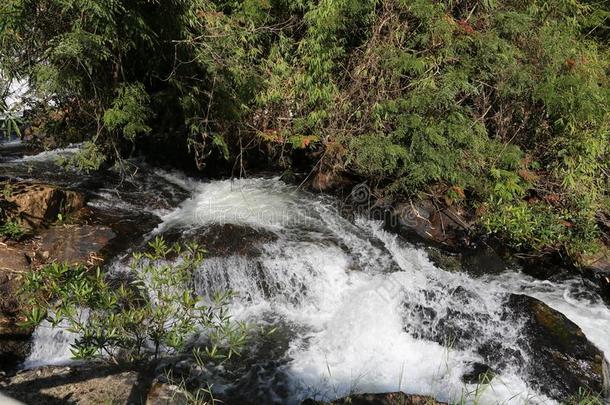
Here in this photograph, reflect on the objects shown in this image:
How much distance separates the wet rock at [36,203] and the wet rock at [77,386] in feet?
6.71

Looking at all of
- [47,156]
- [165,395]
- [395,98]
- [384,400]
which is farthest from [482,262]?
[47,156]

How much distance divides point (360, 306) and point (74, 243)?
10.4 feet

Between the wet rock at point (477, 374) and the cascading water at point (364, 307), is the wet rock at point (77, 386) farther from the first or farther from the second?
the wet rock at point (477, 374)

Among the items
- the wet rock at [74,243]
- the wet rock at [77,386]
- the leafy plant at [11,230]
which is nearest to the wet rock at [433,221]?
the wet rock at [74,243]

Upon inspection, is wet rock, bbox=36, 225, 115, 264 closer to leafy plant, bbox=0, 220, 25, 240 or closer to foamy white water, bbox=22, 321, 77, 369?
leafy plant, bbox=0, 220, 25, 240

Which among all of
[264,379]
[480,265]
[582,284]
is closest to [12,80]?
[264,379]

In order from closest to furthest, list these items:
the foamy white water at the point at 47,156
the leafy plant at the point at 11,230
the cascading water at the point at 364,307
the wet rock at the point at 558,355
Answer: the wet rock at the point at 558,355 → the cascading water at the point at 364,307 → the leafy plant at the point at 11,230 → the foamy white water at the point at 47,156

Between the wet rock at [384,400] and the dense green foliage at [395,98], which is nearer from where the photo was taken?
the wet rock at [384,400]

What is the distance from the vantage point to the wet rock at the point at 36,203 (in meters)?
5.15

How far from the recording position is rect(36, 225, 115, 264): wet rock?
4906 mm

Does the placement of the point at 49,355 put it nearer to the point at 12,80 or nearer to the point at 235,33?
the point at 12,80

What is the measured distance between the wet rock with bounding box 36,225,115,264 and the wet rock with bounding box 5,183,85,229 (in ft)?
0.56

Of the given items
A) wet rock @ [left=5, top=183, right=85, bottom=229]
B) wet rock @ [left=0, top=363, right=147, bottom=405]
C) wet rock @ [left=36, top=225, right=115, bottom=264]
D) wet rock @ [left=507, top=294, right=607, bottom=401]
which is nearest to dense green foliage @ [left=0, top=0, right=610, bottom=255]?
wet rock @ [left=5, top=183, right=85, bottom=229]

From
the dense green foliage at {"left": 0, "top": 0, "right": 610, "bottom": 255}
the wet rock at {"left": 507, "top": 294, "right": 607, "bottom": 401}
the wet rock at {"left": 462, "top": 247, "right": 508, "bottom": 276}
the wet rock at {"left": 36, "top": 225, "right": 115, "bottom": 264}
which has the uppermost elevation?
the dense green foliage at {"left": 0, "top": 0, "right": 610, "bottom": 255}
